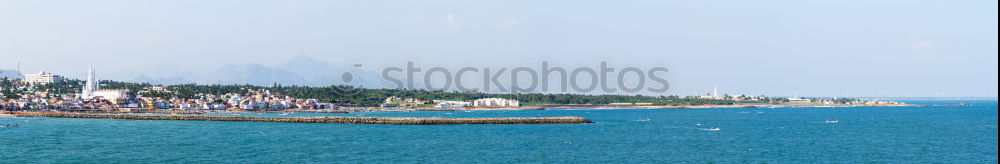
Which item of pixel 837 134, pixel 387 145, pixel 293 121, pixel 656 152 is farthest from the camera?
pixel 293 121

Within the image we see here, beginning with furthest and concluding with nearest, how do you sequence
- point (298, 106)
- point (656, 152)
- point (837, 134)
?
1. point (298, 106)
2. point (837, 134)
3. point (656, 152)

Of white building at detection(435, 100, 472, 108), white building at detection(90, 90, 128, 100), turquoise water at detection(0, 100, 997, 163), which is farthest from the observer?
white building at detection(435, 100, 472, 108)

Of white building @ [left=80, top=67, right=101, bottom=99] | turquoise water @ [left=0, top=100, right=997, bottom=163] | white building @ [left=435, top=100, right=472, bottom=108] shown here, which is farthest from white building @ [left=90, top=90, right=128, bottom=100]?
turquoise water @ [left=0, top=100, right=997, bottom=163]

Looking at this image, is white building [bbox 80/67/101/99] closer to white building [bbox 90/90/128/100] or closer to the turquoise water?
white building [bbox 90/90/128/100]

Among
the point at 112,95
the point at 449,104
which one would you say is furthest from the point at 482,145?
the point at 449,104

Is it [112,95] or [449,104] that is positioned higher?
[112,95]

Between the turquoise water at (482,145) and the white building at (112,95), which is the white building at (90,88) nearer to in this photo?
the white building at (112,95)

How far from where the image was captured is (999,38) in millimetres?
22406

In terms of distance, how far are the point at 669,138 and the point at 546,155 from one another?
19256 millimetres

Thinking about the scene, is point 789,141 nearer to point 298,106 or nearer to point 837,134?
point 837,134

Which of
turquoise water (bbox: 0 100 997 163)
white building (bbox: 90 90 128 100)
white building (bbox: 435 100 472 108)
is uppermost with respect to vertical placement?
white building (bbox: 90 90 128 100)

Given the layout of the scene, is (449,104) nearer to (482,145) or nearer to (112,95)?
(112,95)

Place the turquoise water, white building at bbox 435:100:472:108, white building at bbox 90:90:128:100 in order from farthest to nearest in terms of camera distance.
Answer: white building at bbox 435:100:472:108 → white building at bbox 90:90:128:100 → the turquoise water

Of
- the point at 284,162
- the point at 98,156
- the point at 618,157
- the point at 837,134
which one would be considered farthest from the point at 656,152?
the point at 98,156
